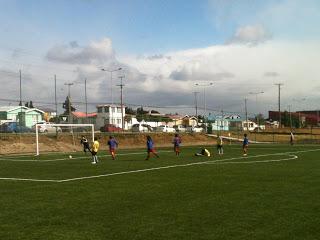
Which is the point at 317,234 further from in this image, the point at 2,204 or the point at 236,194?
the point at 2,204

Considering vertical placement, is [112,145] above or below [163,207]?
above

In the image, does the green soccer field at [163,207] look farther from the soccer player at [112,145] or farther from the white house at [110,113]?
the white house at [110,113]

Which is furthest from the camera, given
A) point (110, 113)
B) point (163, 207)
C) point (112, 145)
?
point (110, 113)

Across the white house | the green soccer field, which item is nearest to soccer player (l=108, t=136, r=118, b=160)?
the green soccer field

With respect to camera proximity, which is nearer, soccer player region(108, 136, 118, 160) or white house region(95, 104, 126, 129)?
soccer player region(108, 136, 118, 160)

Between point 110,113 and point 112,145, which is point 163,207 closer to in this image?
point 112,145

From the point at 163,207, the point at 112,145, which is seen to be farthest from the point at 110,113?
the point at 163,207

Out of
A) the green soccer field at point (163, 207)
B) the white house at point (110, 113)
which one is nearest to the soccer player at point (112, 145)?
the green soccer field at point (163, 207)

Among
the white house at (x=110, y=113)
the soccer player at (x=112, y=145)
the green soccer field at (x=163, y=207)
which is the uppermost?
the white house at (x=110, y=113)

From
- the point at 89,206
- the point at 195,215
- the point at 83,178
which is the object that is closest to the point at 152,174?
the point at 83,178

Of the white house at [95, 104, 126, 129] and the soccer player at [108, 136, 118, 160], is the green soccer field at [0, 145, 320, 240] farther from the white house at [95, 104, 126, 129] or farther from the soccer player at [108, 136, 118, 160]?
the white house at [95, 104, 126, 129]

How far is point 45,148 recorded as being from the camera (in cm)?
5675

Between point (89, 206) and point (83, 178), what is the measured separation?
8157mm

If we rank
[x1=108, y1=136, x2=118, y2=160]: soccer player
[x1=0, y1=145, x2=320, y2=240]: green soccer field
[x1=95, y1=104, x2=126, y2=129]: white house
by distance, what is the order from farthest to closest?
[x1=95, y1=104, x2=126, y2=129]: white house < [x1=108, y1=136, x2=118, y2=160]: soccer player < [x1=0, y1=145, x2=320, y2=240]: green soccer field
